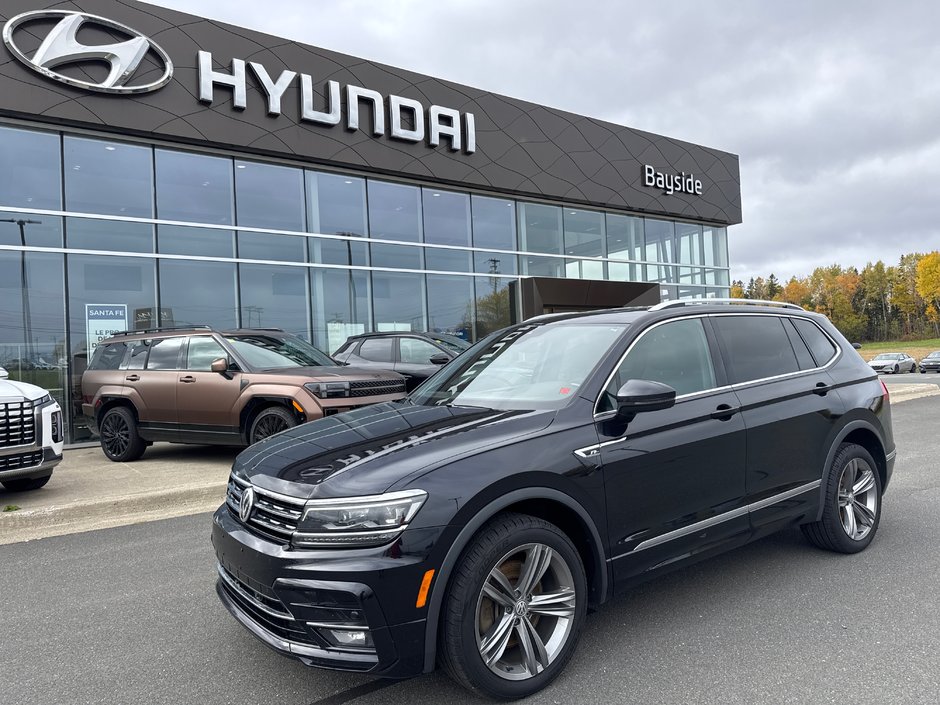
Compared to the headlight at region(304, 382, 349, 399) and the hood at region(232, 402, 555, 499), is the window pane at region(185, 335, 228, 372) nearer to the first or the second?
the headlight at region(304, 382, 349, 399)

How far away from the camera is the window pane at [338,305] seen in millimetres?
15172

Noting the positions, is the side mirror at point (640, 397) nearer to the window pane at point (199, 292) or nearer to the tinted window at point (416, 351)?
the tinted window at point (416, 351)

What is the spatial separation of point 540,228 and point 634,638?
17.0 m

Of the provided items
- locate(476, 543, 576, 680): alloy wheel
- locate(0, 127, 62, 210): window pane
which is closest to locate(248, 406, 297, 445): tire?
locate(476, 543, 576, 680): alloy wheel

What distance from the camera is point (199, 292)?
13.6 metres

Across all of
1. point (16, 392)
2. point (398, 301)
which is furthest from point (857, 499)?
point (398, 301)

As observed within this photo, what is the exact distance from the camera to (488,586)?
2.71 meters

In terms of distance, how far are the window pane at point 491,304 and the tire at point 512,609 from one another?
1490 cm

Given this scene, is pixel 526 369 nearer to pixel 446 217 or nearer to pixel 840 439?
pixel 840 439

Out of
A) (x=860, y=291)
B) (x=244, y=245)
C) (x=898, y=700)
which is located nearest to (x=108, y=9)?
(x=244, y=245)

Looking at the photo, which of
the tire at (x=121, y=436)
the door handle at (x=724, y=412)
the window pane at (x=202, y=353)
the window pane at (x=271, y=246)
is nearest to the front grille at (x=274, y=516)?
the door handle at (x=724, y=412)

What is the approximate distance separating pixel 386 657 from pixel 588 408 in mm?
1444

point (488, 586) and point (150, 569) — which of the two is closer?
point (488, 586)

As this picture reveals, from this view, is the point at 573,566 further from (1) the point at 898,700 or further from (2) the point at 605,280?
(2) the point at 605,280
